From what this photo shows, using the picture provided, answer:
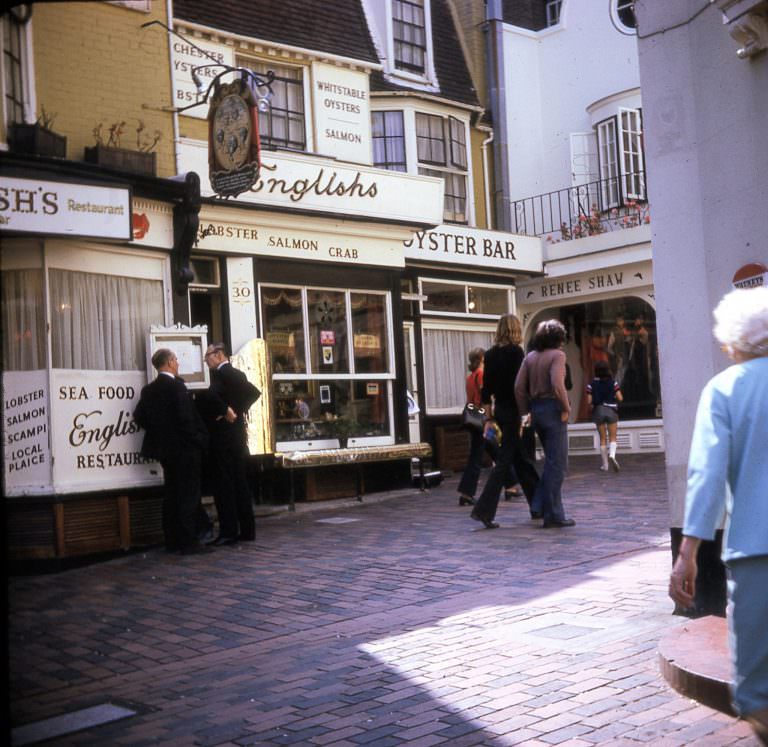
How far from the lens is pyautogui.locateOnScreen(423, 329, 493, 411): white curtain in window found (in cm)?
1811

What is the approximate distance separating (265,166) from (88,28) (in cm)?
314

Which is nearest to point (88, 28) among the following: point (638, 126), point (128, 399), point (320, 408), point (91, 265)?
point (91, 265)

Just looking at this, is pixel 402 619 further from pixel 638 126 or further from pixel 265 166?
pixel 638 126

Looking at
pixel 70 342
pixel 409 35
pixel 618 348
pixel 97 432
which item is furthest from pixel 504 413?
pixel 618 348

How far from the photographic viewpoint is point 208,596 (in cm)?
751

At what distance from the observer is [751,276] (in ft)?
19.1

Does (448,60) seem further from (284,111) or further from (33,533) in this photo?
(33,533)

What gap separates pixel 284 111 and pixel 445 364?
5567 millimetres

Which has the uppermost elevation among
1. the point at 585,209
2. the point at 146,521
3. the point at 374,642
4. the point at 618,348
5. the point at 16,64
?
the point at 585,209

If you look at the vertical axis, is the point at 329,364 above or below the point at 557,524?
above

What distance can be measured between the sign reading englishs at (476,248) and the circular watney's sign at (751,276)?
10.3 metres

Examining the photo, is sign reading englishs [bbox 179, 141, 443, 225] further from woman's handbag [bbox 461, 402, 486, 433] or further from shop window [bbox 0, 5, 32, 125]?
woman's handbag [bbox 461, 402, 486, 433]

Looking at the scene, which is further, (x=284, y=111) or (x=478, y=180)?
(x=478, y=180)

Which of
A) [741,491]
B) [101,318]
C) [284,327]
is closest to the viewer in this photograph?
[741,491]
